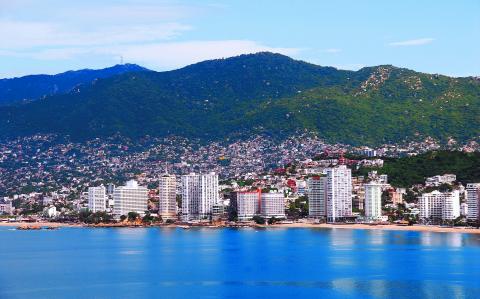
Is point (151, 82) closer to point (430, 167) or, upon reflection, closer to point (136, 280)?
point (430, 167)

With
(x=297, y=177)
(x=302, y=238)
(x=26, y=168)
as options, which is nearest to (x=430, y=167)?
(x=297, y=177)

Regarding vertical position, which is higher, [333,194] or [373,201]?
[333,194]

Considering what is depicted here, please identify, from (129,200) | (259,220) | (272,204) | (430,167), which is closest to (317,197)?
(272,204)

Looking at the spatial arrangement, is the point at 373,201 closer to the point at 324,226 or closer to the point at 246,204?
the point at 324,226

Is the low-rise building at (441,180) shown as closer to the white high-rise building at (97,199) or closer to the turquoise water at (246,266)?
the turquoise water at (246,266)

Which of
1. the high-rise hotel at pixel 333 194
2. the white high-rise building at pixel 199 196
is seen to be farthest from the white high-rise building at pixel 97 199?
the high-rise hotel at pixel 333 194

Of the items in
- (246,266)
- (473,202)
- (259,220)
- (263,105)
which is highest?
(263,105)
